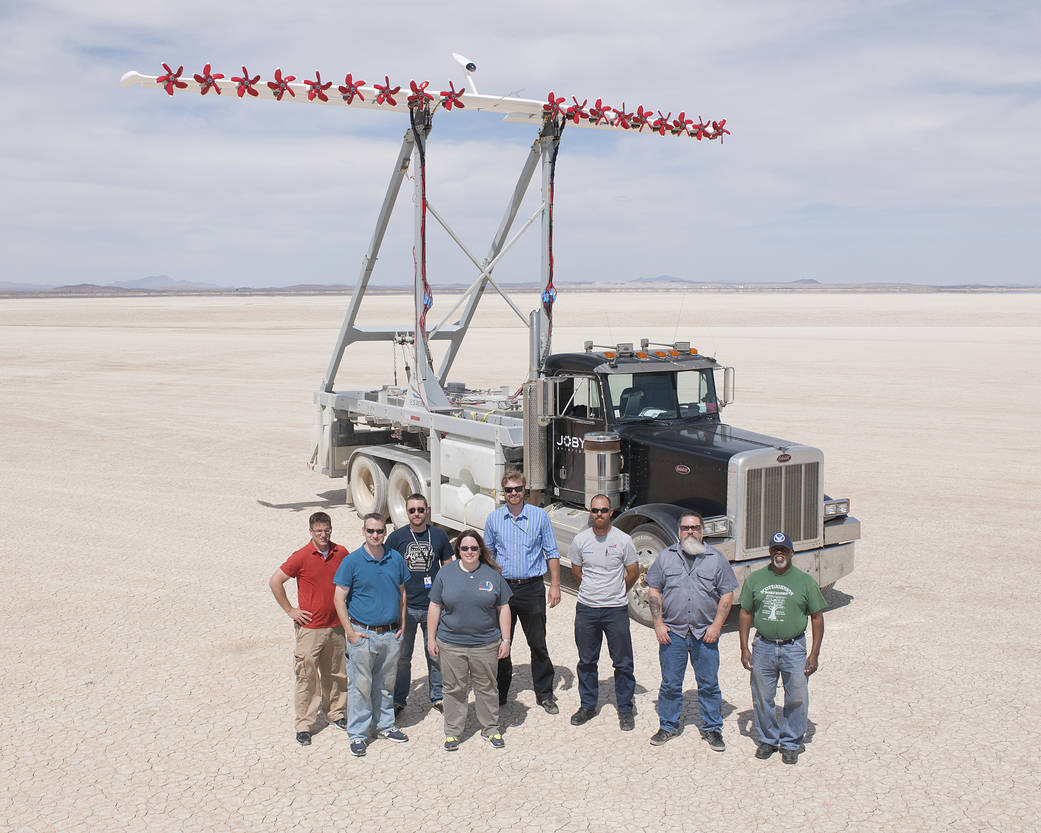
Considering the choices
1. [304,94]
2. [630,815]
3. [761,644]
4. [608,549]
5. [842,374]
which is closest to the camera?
[630,815]

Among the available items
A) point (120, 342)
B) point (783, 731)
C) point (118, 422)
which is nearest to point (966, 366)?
point (118, 422)

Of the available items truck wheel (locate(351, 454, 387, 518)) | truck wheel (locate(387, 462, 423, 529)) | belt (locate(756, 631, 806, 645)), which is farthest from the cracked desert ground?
truck wheel (locate(387, 462, 423, 529))

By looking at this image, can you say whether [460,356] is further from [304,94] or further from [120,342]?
[304,94]

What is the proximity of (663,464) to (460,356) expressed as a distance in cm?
3214

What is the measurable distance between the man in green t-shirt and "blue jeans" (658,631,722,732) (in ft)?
0.91

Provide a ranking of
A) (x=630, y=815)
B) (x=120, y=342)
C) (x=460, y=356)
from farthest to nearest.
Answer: (x=120, y=342), (x=460, y=356), (x=630, y=815)

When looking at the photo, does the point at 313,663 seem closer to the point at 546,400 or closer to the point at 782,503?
the point at 546,400

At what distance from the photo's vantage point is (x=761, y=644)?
6.41 meters

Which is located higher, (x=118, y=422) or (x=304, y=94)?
(x=304, y=94)

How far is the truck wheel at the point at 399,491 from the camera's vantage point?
12.8 metres

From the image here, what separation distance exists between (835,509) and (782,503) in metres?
0.80

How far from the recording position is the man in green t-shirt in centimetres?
628

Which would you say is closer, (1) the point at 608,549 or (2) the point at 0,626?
(1) the point at 608,549

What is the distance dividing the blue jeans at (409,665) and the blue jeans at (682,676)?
159cm
